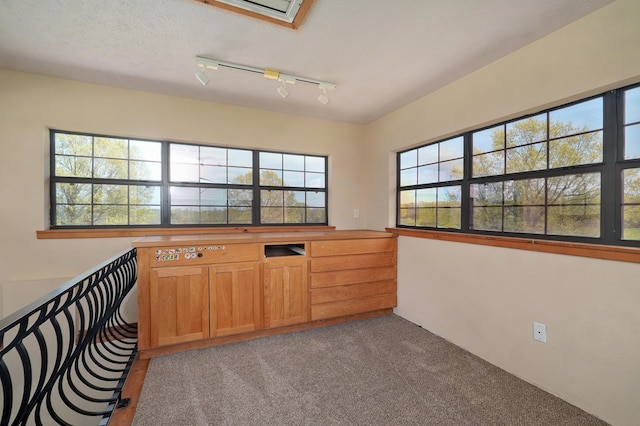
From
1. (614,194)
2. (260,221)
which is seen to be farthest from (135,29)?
(614,194)

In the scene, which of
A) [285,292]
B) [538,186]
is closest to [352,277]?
[285,292]

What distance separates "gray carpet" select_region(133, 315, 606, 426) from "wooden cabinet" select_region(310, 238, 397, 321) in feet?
1.49

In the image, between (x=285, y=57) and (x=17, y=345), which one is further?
(x=285, y=57)

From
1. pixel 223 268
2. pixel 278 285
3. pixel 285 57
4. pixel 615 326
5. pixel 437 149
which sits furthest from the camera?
pixel 437 149

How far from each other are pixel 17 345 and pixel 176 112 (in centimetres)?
277

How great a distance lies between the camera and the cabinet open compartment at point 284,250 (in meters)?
3.03

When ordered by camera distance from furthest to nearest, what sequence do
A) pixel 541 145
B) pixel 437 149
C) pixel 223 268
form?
pixel 437 149, pixel 223 268, pixel 541 145

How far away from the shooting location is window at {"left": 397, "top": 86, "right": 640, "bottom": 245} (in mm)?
1742

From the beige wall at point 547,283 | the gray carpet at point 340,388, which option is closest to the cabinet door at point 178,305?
the gray carpet at point 340,388

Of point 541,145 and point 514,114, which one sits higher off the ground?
point 514,114

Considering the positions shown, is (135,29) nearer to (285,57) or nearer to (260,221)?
→ (285,57)

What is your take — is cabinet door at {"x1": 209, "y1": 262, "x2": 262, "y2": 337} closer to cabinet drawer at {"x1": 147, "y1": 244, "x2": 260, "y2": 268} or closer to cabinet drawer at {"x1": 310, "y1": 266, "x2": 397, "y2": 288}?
cabinet drawer at {"x1": 147, "y1": 244, "x2": 260, "y2": 268}

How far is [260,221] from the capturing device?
11.8ft

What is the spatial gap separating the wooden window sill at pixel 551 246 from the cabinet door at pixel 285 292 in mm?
1488
